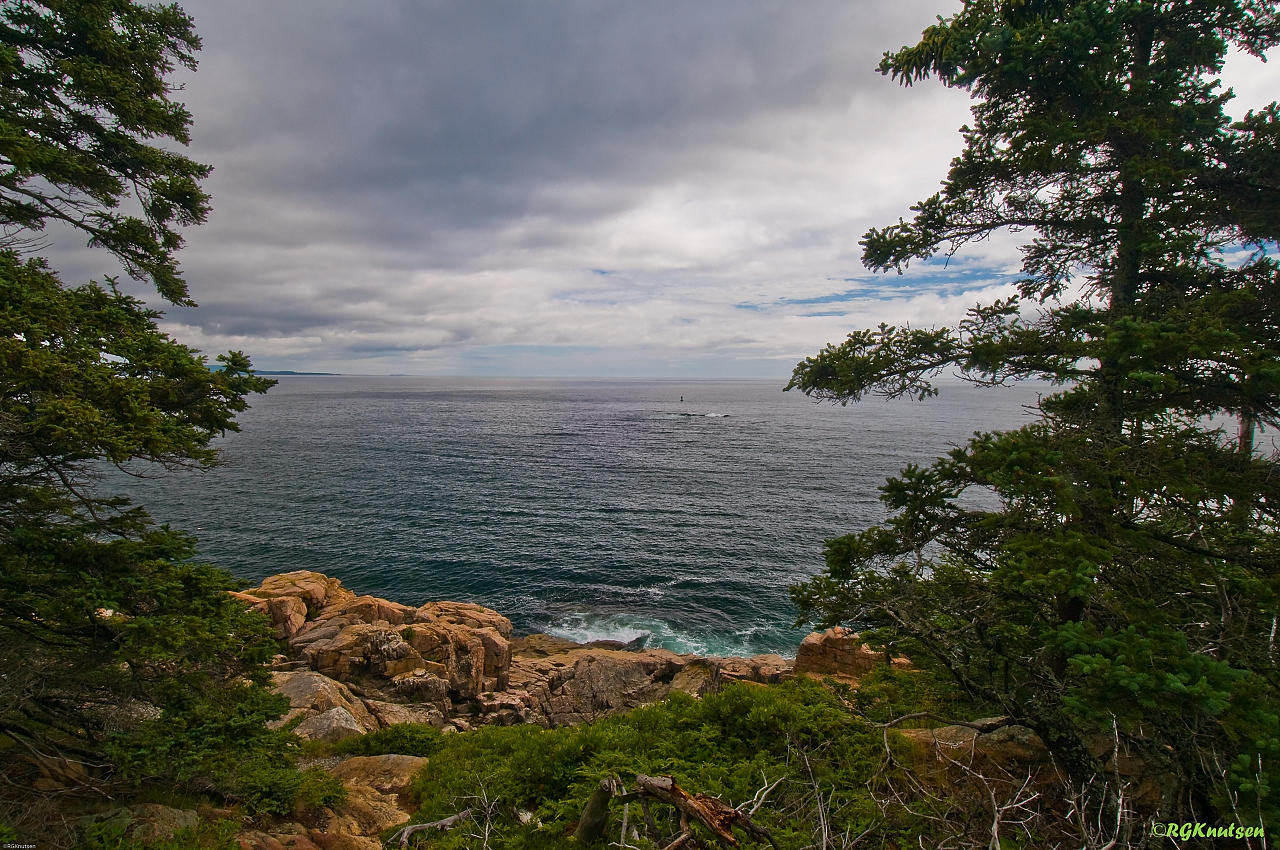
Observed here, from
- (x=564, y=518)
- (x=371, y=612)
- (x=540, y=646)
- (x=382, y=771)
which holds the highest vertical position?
(x=382, y=771)

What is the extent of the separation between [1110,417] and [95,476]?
47.1ft

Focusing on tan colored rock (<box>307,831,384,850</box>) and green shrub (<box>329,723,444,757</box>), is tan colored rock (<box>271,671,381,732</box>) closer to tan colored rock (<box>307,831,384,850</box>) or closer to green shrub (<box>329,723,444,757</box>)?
green shrub (<box>329,723,444,757</box>)

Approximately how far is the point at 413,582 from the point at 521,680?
43.9 feet

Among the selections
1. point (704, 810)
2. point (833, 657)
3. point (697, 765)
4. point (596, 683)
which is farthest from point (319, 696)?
A: point (833, 657)

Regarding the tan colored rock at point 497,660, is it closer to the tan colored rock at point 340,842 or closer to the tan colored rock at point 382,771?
the tan colored rock at point 382,771

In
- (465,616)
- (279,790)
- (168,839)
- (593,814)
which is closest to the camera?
(593,814)

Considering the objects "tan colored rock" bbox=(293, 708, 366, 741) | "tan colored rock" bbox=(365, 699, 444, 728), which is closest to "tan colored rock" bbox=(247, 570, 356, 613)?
"tan colored rock" bbox=(365, 699, 444, 728)

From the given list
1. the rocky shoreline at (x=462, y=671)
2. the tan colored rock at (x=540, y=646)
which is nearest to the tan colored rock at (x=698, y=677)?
the rocky shoreline at (x=462, y=671)

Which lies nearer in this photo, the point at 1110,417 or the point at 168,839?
the point at 168,839

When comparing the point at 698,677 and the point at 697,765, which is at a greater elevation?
the point at 697,765

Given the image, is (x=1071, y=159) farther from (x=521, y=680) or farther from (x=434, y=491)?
(x=434, y=491)

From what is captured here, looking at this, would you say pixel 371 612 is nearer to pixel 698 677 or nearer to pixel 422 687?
pixel 422 687

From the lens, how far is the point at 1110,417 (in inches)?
283

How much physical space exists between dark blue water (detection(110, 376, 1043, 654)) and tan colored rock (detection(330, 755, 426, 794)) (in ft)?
23.8
